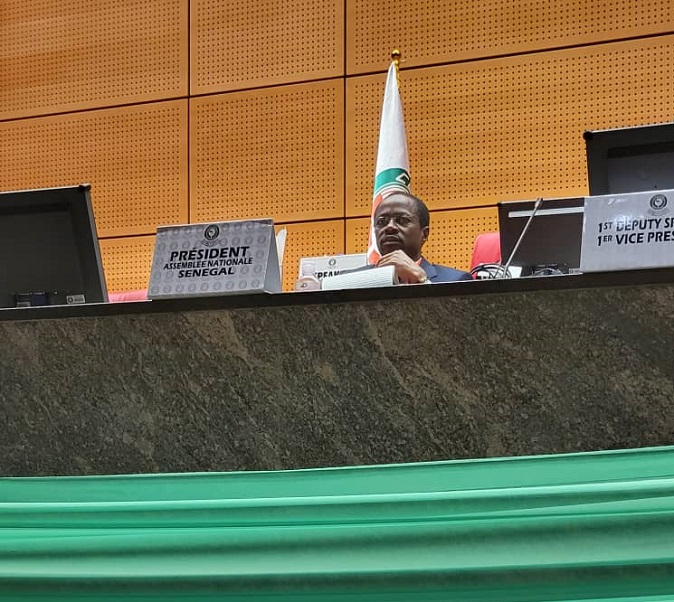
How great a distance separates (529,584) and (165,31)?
4017mm

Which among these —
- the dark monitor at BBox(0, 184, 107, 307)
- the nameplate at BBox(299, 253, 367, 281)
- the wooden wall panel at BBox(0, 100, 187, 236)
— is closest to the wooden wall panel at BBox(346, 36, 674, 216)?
the nameplate at BBox(299, 253, 367, 281)

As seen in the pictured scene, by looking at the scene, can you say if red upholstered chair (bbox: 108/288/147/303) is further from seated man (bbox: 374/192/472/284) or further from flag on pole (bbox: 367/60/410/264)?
seated man (bbox: 374/192/472/284)

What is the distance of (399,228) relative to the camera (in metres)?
2.88

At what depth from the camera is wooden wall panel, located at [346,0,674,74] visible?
3.62 meters

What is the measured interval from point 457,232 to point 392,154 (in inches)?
19.1

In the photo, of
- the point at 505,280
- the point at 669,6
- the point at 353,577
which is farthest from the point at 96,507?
the point at 669,6

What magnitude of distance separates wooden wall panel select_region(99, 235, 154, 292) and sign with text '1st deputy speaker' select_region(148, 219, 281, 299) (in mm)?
2853

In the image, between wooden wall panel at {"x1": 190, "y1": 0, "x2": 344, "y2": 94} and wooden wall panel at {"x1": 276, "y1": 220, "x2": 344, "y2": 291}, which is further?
wooden wall panel at {"x1": 190, "y1": 0, "x2": 344, "y2": 94}

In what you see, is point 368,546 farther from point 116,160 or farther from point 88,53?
point 88,53

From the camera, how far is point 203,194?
419 cm

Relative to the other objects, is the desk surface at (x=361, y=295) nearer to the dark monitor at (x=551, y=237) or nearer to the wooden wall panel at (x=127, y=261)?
the dark monitor at (x=551, y=237)

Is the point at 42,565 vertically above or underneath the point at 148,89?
underneath

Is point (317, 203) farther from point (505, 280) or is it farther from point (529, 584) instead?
point (529, 584)

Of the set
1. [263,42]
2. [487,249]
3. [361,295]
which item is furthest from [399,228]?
[263,42]
